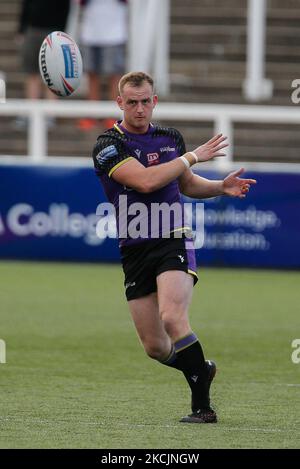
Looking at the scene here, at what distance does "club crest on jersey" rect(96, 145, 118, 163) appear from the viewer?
28.1ft

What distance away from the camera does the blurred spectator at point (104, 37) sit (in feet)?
64.0

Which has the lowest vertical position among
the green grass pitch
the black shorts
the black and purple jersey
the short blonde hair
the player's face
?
the green grass pitch

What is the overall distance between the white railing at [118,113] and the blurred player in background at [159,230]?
384 inches

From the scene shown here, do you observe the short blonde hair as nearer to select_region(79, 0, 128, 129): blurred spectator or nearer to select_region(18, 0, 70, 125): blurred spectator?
select_region(18, 0, 70, 125): blurred spectator

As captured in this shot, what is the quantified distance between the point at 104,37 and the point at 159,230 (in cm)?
1130

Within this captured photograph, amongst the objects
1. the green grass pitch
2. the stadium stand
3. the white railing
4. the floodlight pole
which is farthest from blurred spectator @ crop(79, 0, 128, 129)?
the green grass pitch

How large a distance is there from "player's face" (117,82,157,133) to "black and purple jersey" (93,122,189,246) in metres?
0.10

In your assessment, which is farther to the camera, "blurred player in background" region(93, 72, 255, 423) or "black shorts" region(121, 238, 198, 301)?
"black shorts" region(121, 238, 198, 301)

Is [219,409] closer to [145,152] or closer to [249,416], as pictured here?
[249,416]

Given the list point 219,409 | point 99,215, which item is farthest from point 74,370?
point 99,215

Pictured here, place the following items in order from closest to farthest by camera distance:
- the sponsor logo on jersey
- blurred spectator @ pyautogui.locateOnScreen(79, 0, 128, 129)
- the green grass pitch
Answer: the green grass pitch < the sponsor logo on jersey < blurred spectator @ pyautogui.locateOnScreen(79, 0, 128, 129)

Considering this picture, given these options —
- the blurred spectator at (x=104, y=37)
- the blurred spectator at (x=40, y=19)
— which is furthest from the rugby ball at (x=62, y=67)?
the blurred spectator at (x=104, y=37)

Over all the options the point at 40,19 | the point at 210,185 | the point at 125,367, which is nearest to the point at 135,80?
the point at 210,185

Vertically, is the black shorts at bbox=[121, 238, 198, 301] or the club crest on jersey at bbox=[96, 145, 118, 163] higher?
the club crest on jersey at bbox=[96, 145, 118, 163]
